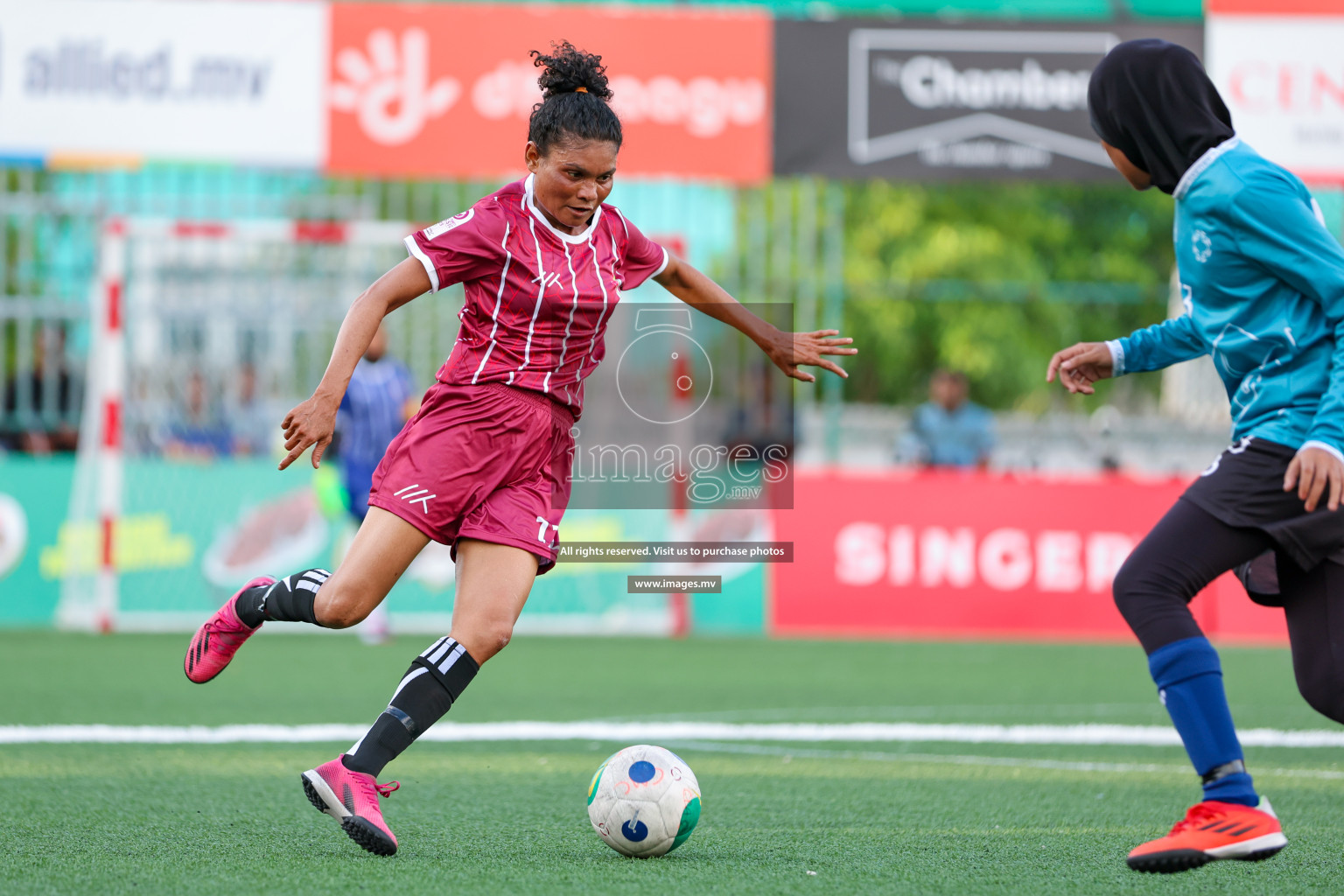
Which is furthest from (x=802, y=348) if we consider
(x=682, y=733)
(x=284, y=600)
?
(x=682, y=733)

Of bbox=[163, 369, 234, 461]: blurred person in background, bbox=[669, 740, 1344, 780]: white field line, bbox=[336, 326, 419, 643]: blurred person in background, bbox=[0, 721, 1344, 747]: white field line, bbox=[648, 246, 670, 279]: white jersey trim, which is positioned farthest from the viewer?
bbox=[163, 369, 234, 461]: blurred person in background

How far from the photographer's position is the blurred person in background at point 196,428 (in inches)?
516

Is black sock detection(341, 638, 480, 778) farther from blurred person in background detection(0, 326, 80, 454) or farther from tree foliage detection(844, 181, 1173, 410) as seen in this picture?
tree foliage detection(844, 181, 1173, 410)

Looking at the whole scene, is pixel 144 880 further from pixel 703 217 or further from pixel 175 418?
pixel 703 217

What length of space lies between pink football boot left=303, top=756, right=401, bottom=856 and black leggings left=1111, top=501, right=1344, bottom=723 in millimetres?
2034

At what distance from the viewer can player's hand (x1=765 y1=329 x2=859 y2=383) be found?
5.21m

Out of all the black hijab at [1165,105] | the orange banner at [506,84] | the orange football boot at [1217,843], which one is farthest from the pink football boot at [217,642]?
the orange banner at [506,84]

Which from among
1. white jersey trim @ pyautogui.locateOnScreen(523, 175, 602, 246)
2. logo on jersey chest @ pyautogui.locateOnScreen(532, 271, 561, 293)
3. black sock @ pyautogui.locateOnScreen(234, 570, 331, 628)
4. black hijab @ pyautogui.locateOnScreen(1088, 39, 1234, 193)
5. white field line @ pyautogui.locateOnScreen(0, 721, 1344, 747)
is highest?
black hijab @ pyautogui.locateOnScreen(1088, 39, 1234, 193)

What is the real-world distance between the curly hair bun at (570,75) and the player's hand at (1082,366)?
154 centimetres

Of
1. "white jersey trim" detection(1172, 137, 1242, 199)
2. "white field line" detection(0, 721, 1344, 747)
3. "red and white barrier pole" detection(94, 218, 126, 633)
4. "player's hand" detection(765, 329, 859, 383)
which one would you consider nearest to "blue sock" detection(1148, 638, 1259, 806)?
"white jersey trim" detection(1172, 137, 1242, 199)

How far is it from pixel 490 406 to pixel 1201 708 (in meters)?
2.13

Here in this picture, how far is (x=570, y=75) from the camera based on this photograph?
4.74 m

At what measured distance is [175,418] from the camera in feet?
43.5

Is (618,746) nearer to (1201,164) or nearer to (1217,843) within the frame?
(1217,843)
